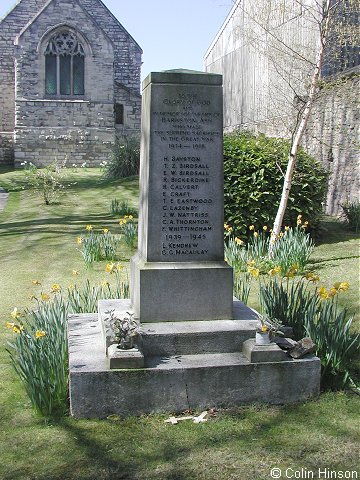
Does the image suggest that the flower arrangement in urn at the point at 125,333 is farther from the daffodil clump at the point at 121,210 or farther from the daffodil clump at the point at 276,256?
the daffodil clump at the point at 121,210

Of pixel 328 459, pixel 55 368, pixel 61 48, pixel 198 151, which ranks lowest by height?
pixel 328 459

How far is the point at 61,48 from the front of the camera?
28.6 meters

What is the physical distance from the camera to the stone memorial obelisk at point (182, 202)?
5027mm

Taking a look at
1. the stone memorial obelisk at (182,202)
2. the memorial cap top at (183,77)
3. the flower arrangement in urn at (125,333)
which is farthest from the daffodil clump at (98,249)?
the flower arrangement in urn at (125,333)

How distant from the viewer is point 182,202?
512cm

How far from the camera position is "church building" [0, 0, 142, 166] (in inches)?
1108

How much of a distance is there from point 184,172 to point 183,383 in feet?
5.62

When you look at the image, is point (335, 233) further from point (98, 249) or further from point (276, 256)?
point (98, 249)

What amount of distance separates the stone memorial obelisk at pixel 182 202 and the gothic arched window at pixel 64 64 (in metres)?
25.1

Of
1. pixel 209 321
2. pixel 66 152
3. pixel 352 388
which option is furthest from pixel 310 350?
pixel 66 152

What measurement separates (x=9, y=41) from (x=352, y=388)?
3032cm

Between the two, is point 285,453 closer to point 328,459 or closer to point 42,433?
point 328,459

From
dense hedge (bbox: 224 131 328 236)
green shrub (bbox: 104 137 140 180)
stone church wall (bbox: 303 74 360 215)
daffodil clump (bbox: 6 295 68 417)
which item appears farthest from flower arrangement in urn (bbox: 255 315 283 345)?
green shrub (bbox: 104 137 140 180)

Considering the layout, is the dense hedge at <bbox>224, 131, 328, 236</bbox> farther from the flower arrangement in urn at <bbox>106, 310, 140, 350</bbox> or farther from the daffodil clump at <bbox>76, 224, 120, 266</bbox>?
the flower arrangement in urn at <bbox>106, 310, 140, 350</bbox>
